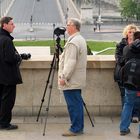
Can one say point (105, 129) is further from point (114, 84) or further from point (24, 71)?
point (24, 71)

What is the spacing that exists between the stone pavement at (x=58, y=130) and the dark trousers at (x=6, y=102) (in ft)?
0.67

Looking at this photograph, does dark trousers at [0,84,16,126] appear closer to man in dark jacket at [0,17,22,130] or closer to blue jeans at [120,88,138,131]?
man in dark jacket at [0,17,22,130]

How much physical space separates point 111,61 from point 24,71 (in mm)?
1604

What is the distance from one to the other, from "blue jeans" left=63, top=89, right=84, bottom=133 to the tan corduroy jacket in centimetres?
13

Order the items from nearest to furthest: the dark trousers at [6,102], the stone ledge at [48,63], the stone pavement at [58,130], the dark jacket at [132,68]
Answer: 1. the dark jacket at [132,68]
2. the stone pavement at [58,130]
3. the dark trousers at [6,102]
4. the stone ledge at [48,63]

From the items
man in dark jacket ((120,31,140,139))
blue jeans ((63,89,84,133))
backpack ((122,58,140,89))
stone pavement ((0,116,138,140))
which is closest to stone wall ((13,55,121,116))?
stone pavement ((0,116,138,140))

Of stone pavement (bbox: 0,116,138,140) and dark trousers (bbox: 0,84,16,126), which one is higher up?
dark trousers (bbox: 0,84,16,126)

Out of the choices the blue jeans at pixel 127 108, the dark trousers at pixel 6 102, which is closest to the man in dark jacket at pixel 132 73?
the blue jeans at pixel 127 108

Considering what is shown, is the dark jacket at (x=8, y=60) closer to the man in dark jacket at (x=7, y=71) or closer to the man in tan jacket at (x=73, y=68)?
the man in dark jacket at (x=7, y=71)

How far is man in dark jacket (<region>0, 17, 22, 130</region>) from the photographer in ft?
29.6

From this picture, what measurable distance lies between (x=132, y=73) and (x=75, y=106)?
1064 millimetres

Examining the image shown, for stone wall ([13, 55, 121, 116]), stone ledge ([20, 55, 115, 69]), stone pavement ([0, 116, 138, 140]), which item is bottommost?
stone pavement ([0, 116, 138, 140])

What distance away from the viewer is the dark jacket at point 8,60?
9.01 m

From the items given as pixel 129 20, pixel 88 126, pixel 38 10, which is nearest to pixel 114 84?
pixel 88 126
